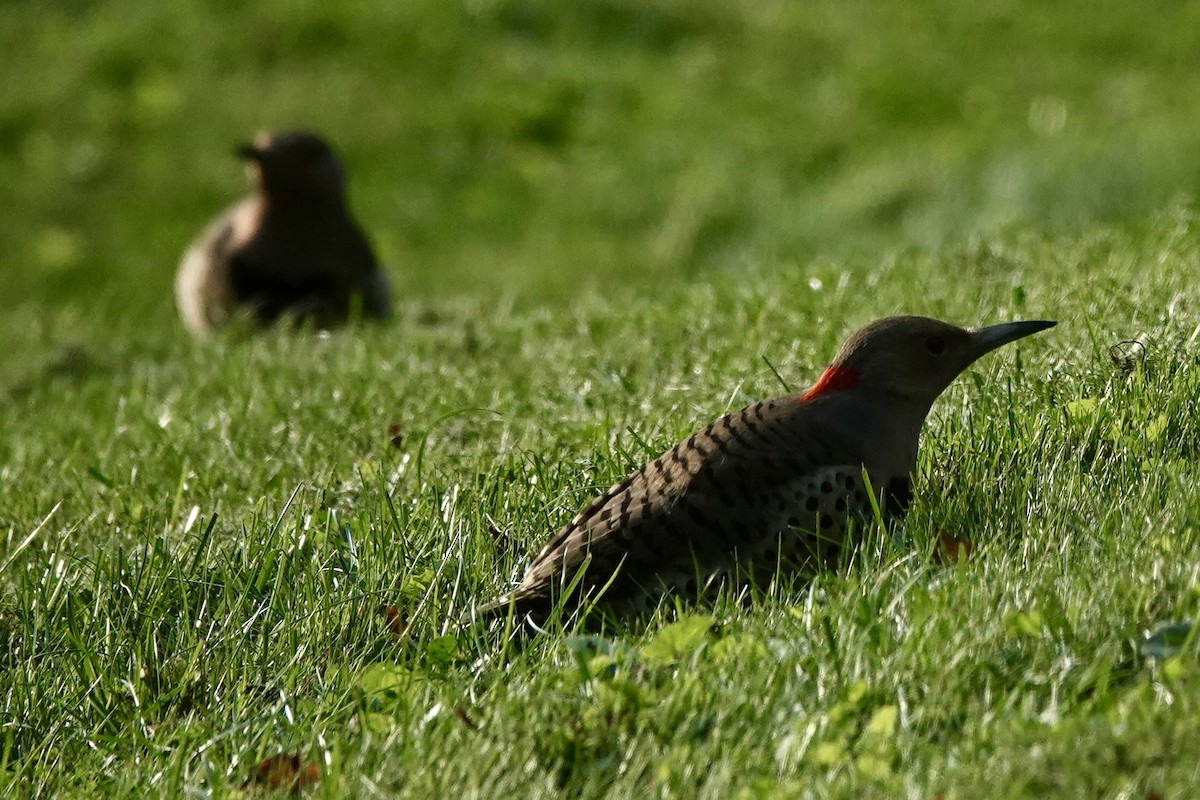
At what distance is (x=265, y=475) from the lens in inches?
229

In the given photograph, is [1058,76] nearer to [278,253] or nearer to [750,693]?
[278,253]

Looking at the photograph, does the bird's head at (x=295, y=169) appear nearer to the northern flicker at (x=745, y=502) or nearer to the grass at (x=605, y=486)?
the grass at (x=605, y=486)

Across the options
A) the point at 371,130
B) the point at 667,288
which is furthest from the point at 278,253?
the point at 371,130

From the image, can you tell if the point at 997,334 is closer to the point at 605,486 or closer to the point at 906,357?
the point at 906,357

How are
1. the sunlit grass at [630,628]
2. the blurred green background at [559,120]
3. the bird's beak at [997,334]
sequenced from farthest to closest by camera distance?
the blurred green background at [559,120]
the bird's beak at [997,334]
the sunlit grass at [630,628]

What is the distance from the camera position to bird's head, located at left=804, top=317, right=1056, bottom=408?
4.50m

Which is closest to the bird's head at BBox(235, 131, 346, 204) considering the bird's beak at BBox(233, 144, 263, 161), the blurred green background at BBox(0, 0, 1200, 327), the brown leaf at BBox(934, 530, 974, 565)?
the bird's beak at BBox(233, 144, 263, 161)

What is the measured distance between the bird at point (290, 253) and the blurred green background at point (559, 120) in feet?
6.25

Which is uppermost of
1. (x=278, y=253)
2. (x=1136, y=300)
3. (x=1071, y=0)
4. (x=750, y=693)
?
(x=1071, y=0)

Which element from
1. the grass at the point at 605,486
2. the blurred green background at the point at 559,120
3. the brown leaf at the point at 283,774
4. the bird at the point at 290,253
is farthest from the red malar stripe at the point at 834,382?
the blurred green background at the point at 559,120

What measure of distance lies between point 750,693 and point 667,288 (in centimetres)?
547

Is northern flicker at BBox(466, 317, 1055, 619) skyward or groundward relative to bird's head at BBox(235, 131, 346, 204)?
skyward

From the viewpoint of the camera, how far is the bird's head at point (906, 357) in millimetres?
4496

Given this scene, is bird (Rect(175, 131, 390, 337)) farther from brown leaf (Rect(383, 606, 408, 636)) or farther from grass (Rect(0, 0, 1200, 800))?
brown leaf (Rect(383, 606, 408, 636))
